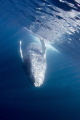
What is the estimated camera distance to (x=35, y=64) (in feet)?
47.2

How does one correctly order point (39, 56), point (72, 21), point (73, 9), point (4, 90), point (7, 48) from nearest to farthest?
1. point (73, 9)
2. point (72, 21)
3. point (39, 56)
4. point (7, 48)
5. point (4, 90)

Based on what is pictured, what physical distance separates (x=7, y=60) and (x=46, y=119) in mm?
21578

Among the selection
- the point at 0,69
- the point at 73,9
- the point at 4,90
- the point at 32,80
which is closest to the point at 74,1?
the point at 73,9

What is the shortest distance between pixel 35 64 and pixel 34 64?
0.13m

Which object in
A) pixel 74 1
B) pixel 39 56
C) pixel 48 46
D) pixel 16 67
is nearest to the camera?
pixel 74 1

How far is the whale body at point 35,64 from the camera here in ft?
42.1

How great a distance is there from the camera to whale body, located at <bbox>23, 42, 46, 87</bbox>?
42.1ft

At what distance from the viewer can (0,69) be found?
1283 inches

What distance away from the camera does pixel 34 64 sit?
1431cm

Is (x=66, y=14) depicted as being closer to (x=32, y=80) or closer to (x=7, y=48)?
(x=32, y=80)

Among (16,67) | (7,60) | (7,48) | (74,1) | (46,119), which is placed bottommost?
(46,119)

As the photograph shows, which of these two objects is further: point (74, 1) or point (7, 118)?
point (7, 118)

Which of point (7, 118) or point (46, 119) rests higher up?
point (7, 118)

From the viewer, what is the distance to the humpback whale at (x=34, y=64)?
12793 mm
